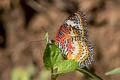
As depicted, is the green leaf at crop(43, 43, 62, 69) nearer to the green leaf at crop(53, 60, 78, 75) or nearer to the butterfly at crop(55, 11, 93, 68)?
the green leaf at crop(53, 60, 78, 75)

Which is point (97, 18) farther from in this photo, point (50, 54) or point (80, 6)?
point (50, 54)

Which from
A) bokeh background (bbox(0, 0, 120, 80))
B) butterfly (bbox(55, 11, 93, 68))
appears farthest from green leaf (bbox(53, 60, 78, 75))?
bokeh background (bbox(0, 0, 120, 80))

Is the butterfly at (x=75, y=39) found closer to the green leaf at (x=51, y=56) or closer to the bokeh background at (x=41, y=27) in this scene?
the green leaf at (x=51, y=56)

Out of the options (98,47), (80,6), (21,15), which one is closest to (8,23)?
(21,15)

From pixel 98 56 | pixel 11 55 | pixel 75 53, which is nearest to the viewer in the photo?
pixel 75 53

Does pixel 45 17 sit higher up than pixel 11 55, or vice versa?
pixel 45 17

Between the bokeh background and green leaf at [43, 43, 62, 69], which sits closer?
green leaf at [43, 43, 62, 69]
